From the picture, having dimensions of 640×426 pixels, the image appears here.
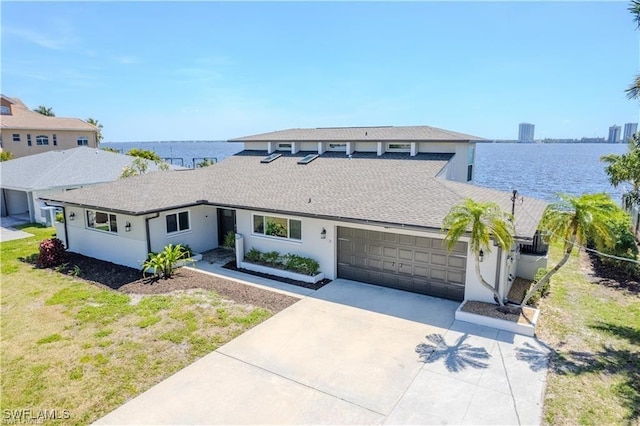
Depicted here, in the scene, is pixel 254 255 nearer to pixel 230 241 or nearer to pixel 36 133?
pixel 230 241

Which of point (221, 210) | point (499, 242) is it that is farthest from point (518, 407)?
point (221, 210)

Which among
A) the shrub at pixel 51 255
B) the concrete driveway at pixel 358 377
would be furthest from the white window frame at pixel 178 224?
the concrete driveway at pixel 358 377

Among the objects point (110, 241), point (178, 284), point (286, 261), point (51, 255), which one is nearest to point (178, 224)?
point (110, 241)

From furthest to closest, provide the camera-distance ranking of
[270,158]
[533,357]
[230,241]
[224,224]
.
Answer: [270,158]
[224,224]
[230,241]
[533,357]

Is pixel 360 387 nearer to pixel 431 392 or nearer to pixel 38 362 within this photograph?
pixel 431 392

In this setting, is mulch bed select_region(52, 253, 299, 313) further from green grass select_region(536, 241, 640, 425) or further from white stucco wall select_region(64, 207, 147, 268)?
green grass select_region(536, 241, 640, 425)

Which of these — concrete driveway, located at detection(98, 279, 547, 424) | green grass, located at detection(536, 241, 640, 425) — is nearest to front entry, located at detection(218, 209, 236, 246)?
concrete driveway, located at detection(98, 279, 547, 424)
